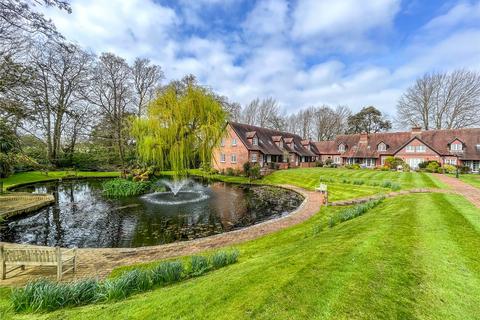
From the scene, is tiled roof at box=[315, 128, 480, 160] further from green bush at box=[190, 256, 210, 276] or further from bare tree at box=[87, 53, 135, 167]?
green bush at box=[190, 256, 210, 276]

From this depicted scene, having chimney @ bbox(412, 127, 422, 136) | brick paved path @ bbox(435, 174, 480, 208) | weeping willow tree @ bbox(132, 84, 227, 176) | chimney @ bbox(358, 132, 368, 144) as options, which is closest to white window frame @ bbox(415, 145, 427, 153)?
chimney @ bbox(412, 127, 422, 136)

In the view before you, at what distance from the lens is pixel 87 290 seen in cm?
468

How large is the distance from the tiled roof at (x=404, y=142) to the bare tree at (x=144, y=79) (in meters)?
33.5

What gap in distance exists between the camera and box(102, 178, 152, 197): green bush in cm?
2041

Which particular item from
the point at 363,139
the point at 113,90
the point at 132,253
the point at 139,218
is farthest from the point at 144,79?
the point at 363,139

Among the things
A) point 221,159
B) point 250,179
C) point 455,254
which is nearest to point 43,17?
point 455,254

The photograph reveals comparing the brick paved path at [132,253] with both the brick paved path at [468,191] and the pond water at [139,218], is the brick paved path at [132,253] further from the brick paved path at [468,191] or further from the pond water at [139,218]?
the brick paved path at [468,191]

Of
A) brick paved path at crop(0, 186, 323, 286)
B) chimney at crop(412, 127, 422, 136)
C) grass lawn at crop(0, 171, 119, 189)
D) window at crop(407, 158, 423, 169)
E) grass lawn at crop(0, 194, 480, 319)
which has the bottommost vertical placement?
brick paved path at crop(0, 186, 323, 286)

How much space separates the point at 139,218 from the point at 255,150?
21.8 m

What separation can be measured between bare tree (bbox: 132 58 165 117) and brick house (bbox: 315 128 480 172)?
34889 millimetres

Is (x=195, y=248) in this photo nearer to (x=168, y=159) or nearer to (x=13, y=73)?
(x=13, y=73)

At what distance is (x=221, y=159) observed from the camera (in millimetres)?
35812

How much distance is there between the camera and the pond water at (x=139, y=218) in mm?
10453

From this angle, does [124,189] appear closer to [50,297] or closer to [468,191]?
[50,297]
